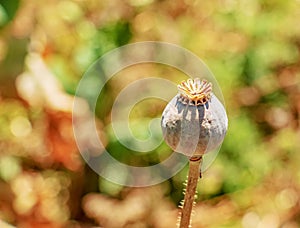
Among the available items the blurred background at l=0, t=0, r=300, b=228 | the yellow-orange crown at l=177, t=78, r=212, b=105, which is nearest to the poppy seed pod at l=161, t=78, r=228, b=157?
the yellow-orange crown at l=177, t=78, r=212, b=105

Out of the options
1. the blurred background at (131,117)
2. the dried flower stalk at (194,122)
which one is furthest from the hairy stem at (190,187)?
the blurred background at (131,117)

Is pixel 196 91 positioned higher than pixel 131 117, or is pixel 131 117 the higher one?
pixel 131 117

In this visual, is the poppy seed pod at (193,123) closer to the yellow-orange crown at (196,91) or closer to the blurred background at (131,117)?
the yellow-orange crown at (196,91)

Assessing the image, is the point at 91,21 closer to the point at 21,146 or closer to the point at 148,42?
the point at 148,42

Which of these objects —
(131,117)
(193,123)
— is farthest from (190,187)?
(131,117)

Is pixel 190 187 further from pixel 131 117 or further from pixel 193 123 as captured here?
pixel 131 117

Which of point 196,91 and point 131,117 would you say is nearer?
point 196,91
